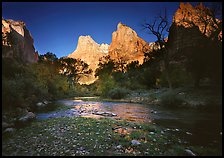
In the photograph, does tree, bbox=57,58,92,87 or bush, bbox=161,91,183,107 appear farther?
tree, bbox=57,58,92,87

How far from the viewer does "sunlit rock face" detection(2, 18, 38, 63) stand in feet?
39.6

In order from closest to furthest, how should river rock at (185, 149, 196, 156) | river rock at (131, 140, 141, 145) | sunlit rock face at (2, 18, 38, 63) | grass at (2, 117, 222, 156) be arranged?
grass at (2, 117, 222, 156) < river rock at (185, 149, 196, 156) < river rock at (131, 140, 141, 145) < sunlit rock face at (2, 18, 38, 63)

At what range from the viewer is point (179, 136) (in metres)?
8.20

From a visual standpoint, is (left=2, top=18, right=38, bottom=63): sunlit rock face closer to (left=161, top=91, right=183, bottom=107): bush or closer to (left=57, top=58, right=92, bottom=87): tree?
(left=57, top=58, right=92, bottom=87): tree

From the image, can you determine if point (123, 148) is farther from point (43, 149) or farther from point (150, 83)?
point (150, 83)

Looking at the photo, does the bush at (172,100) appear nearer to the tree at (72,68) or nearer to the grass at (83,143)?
the grass at (83,143)

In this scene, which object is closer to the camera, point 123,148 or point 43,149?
point 43,149

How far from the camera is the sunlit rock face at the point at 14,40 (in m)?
12.1

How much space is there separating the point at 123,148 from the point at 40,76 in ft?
109

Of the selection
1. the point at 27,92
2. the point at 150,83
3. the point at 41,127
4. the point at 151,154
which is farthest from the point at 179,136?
the point at 150,83

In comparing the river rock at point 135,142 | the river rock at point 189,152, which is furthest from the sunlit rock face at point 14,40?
the river rock at point 189,152

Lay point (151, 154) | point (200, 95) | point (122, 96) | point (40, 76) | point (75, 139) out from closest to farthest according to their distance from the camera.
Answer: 1. point (151, 154)
2. point (75, 139)
3. point (200, 95)
4. point (122, 96)
5. point (40, 76)

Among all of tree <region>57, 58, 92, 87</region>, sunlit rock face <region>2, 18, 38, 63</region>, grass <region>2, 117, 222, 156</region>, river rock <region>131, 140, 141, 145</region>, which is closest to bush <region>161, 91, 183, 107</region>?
grass <region>2, 117, 222, 156</region>

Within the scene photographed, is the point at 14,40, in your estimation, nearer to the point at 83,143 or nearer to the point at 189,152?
the point at 83,143
